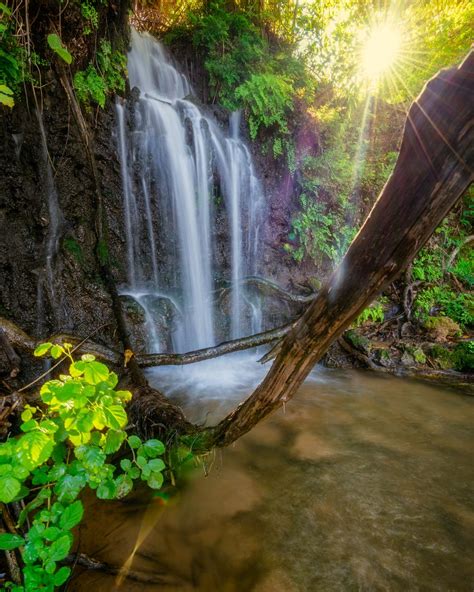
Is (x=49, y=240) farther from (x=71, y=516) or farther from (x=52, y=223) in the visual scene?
(x=71, y=516)

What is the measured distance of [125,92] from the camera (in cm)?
594

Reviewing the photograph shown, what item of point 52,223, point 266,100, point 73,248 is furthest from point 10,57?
point 266,100

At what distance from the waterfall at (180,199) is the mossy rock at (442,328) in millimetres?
4045

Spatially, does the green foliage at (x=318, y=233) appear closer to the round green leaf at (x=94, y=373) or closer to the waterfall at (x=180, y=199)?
the waterfall at (x=180, y=199)

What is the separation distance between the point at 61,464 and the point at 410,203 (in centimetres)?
205

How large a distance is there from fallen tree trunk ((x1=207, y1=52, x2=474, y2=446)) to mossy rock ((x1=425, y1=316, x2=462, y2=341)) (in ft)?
21.2

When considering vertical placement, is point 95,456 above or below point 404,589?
above

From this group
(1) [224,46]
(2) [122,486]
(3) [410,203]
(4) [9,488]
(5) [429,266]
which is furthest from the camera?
(5) [429,266]

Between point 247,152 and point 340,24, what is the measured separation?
7.68 meters

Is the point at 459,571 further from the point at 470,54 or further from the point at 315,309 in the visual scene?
the point at 470,54

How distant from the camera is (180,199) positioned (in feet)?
22.3

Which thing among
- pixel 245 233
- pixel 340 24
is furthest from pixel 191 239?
pixel 340 24

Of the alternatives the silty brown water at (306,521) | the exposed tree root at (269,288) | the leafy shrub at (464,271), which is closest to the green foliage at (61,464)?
the silty brown water at (306,521)

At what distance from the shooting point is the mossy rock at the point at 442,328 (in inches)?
263
